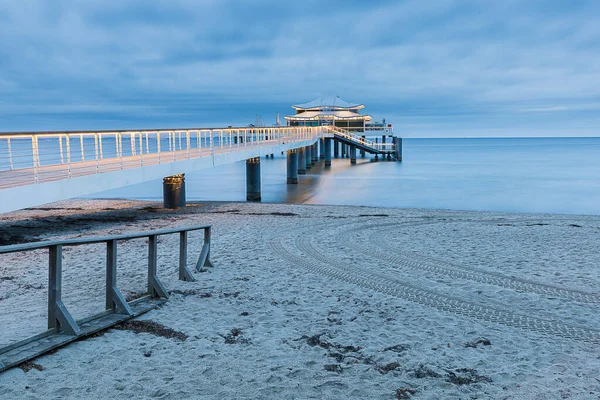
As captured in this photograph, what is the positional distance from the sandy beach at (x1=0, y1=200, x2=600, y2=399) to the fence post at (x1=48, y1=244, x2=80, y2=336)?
207 mm

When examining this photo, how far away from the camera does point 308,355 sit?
15.8 feet

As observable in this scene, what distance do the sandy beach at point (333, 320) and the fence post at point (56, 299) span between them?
0.21m

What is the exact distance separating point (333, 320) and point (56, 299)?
2.70 meters

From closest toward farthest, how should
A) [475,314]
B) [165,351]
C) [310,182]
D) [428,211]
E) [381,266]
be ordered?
[165,351] < [475,314] < [381,266] < [428,211] < [310,182]

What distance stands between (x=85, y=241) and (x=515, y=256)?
7194mm

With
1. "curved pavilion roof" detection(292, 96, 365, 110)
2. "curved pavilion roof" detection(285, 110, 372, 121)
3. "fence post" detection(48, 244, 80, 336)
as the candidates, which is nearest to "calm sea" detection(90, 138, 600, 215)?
"curved pavilion roof" detection(285, 110, 372, 121)

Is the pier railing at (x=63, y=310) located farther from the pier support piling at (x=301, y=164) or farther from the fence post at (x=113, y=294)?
the pier support piling at (x=301, y=164)

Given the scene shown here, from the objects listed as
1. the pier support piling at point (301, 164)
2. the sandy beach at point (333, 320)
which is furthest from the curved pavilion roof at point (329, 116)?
the sandy beach at point (333, 320)

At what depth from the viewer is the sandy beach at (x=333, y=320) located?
13.8 feet

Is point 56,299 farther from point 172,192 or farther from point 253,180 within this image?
point 253,180

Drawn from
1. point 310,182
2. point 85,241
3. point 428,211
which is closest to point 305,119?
point 310,182

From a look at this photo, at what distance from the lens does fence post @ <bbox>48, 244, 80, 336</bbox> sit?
4.54m

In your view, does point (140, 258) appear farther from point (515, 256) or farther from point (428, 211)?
point (428, 211)

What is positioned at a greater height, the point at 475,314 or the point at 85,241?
the point at 85,241
